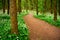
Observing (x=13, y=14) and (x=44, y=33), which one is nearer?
(x=13, y=14)

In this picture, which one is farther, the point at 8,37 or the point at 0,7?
the point at 0,7

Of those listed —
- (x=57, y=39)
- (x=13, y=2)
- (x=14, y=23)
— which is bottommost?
(x=57, y=39)

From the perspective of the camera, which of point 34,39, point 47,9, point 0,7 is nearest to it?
point 34,39

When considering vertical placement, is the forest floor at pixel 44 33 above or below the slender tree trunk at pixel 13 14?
below

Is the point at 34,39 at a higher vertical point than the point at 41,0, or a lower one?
lower

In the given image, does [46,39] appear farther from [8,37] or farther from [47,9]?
[47,9]

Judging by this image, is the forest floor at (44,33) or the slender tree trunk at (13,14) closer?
the slender tree trunk at (13,14)

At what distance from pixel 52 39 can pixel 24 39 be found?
229cm

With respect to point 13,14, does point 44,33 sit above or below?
below

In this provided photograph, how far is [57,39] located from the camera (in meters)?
12.4

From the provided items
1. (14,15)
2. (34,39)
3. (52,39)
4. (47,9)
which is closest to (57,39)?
(52,39)

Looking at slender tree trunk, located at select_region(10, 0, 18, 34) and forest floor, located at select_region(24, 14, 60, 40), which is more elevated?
slender tree trunk, located at select_region(10, 0, 18, 34)

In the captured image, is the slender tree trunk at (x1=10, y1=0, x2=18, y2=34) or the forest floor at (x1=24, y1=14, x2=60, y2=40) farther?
the forest floor at (x1=24, y1=14, x2=60, y2=40)

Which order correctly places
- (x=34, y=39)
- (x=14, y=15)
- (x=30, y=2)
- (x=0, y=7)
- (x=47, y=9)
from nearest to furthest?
(x=34, y=39) < (x=14, y=15) < (x=0, y=7) < (x=47, y=9) < (x=30, y=2)
